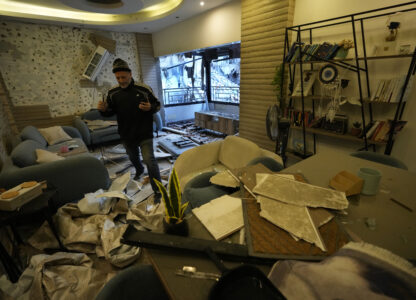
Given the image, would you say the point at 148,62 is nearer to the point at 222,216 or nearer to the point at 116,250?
the point at 116,250

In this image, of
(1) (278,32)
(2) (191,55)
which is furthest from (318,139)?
(2) (191,55)

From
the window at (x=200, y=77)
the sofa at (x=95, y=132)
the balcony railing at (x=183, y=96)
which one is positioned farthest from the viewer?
the balcony railing at (x=183, y=96)

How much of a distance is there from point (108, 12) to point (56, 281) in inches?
143

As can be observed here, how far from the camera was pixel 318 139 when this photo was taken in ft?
9.40

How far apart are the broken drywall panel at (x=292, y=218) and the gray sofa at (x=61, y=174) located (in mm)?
1942

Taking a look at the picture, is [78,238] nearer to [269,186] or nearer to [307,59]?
[269,186]

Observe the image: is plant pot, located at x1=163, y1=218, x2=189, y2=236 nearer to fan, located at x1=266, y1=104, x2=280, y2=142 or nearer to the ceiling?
fan, located at x1=266, y1=104, x2=280, y2=142

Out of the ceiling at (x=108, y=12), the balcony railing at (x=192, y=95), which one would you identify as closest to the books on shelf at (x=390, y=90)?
the ceiling at (x=108, y=12)

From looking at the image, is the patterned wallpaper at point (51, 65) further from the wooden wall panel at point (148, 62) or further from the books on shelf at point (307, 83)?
the books on shelf at point (307, 83)

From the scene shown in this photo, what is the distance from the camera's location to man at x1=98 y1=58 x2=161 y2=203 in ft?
7.81

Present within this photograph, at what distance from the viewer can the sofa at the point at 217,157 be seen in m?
2.12

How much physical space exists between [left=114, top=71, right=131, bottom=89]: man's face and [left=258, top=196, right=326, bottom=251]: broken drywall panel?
83.7 inches

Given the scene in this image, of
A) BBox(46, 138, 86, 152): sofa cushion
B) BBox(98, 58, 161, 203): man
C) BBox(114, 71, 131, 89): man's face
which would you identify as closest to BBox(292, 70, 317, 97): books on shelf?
BBox(98, 58, 161, 203): man

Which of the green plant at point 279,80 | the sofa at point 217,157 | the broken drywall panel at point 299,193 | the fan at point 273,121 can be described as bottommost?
the sofa at point 217,157
